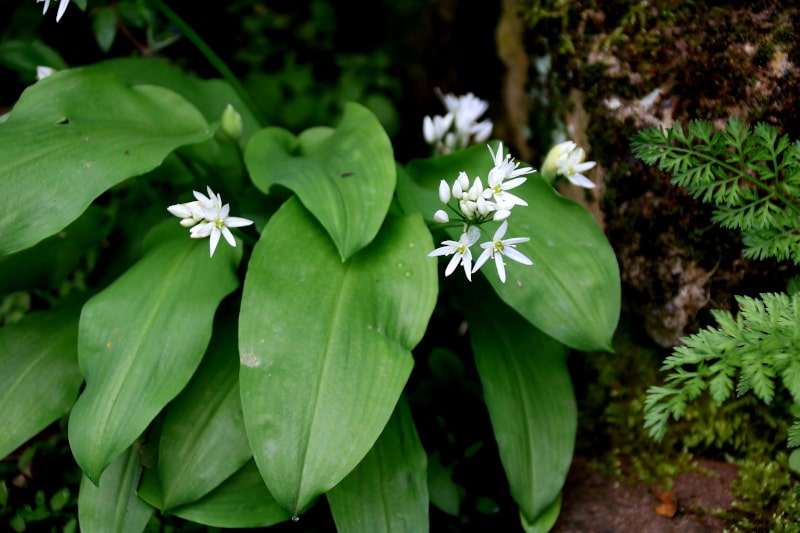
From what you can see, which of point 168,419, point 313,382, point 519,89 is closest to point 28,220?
point 168,419

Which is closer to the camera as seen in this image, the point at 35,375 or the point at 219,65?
the point at 35,375

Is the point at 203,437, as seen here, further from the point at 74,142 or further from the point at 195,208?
the point at 74,142

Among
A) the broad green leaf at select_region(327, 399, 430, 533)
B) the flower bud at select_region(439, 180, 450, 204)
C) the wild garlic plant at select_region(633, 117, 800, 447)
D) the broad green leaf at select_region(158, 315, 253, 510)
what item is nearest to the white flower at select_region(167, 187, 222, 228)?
the broad green leaf at select_region(158, 315, 253, 510)

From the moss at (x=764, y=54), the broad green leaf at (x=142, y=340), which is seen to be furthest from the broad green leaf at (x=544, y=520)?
the moss at (x=764, y=54)

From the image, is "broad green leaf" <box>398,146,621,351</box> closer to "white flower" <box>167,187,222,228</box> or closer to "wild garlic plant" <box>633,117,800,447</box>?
"wild garlic plant" <box>633,117,800,447</box>

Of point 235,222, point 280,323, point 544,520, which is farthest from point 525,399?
point 235,222
